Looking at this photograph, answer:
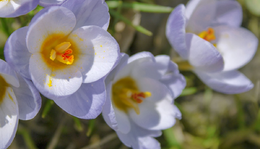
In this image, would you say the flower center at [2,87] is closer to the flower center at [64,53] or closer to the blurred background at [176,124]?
the flower center at [64,53]

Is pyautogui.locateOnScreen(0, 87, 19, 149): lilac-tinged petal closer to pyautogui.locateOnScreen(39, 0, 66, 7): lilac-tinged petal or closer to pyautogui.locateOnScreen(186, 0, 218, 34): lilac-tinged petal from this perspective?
pyautogui.locateOnScreen(39, 0, 66, 7): lilac-tinged petal

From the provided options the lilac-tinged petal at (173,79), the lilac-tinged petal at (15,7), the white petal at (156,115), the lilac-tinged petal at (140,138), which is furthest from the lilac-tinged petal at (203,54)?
the lilac-tinged petal at (15,7)

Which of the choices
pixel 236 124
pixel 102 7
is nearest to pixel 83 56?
pixel 102 7

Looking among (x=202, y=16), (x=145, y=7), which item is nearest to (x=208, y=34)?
(x=202, y=16)

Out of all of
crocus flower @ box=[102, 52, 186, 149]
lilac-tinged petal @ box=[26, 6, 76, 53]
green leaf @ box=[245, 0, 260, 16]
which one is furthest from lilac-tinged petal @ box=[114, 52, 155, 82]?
green leaf @ box=[245, 0, 260, 16]

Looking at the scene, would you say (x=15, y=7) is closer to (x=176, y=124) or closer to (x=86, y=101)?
(x=86, y=101)

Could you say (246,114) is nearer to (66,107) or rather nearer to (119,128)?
(119,128)
